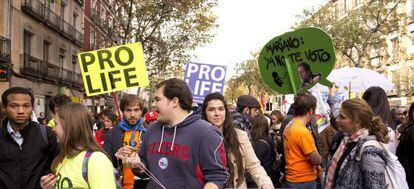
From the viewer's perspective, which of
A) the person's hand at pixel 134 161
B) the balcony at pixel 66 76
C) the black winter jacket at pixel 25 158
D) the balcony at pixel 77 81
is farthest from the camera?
the balcony at pixel 77 81

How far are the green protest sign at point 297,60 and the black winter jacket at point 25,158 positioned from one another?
3.17 metres

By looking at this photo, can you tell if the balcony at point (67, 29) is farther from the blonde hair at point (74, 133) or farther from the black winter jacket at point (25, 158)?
the blonde hair at point (74, 133)

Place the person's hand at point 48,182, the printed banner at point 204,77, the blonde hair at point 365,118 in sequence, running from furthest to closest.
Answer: the printed banner at point 204,77, the blonde hair at point 365,118, the person's hand at point 48,182

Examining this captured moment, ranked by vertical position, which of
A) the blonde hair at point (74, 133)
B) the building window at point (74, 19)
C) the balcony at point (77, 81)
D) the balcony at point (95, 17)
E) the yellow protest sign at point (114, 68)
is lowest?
the blonde hair at point (74, 133)

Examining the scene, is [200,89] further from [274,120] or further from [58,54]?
[58,54]

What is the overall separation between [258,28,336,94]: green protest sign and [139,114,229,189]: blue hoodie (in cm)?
307

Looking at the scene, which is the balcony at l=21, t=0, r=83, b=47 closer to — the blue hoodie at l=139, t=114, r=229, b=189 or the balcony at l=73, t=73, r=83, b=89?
the balcony at l=73, t=73, r=83, b=89

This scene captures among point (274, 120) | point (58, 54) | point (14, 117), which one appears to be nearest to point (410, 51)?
point (58, 54)

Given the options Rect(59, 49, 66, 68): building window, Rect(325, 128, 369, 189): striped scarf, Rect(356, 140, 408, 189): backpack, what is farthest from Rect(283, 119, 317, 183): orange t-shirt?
Rect(59, 49, 66, 68): building window

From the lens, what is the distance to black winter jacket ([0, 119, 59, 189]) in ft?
14.0

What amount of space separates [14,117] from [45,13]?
26.6 m

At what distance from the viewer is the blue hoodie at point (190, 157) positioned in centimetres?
348

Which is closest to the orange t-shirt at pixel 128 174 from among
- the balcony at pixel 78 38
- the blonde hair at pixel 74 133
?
the blonde hair at pixel 74 133

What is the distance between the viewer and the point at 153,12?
76.6 feet
